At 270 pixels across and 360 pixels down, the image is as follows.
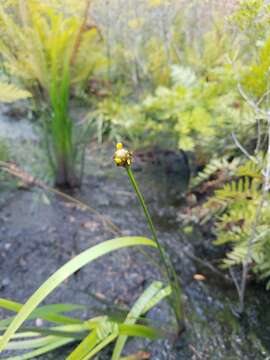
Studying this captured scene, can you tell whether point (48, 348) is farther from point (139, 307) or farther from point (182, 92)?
point (182, 92)

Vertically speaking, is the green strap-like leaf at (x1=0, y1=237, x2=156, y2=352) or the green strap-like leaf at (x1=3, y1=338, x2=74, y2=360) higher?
the green strap-like leaf at (x1=0, y1=237, x2=156, y2=352)

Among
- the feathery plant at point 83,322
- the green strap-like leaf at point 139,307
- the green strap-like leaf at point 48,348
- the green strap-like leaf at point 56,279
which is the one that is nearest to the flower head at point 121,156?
the feathery plant at point 83,322

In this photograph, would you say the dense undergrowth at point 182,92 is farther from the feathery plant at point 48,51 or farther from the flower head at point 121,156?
the flower head at point 121,156

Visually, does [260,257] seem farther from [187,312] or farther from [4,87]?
[4,87]

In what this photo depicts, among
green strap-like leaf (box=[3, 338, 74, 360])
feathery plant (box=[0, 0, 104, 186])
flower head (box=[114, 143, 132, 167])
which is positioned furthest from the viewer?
feathery plant (box=[0, 0, 104, 186])

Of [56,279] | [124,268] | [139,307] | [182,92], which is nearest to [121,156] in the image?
[56,279]

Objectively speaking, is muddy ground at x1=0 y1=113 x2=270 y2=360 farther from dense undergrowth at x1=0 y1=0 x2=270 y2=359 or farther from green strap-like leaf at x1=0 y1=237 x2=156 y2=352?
green strap-like leaf at x1=0 y1=237 x2=156 y2=352

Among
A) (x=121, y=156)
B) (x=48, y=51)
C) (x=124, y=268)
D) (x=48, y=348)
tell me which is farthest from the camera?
(x=48, y=51)

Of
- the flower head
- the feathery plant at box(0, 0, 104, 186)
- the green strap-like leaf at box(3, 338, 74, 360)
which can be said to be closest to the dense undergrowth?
the feathery plant at box(0, 0, 104, 186)

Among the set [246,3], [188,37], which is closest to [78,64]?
[188,37]
